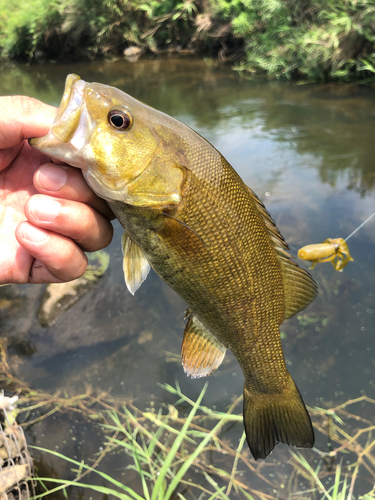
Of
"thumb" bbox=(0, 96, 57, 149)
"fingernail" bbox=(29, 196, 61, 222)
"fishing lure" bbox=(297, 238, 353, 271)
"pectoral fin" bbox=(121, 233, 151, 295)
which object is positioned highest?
"thumb" bbox=(0, 96, 57, 149)

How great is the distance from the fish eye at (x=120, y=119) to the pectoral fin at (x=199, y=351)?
3.26ft

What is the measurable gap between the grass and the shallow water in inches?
3.9

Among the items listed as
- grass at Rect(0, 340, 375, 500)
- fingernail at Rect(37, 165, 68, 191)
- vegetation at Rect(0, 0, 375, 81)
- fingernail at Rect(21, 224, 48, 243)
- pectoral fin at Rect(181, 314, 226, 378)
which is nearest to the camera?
fingernail at Rect(37, 165, 68, 191)

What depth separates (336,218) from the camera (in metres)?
5.22

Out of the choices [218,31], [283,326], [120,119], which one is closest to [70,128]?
[120,119]

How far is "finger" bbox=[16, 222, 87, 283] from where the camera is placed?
163cm

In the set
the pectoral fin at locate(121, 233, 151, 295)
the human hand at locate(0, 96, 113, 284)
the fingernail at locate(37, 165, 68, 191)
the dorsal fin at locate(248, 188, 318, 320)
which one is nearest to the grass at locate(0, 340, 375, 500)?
the dorsal fin at locate(248, 188, 318, 320)

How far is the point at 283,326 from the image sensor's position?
13.4ft

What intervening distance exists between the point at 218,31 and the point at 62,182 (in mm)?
15837

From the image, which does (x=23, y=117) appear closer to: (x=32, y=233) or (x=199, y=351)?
(x=32, y=233)

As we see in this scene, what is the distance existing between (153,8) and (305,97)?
37.4ft

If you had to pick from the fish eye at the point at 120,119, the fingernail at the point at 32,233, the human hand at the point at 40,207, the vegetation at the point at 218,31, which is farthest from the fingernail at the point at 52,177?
the vegetation at the point at 218,31

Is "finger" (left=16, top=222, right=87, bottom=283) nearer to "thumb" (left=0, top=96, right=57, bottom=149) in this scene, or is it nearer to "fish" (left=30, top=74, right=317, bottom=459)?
"fish" (left=30, top=74, right=317, bottom=459)

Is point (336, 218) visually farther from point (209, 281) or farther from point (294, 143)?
point (209, 281)
